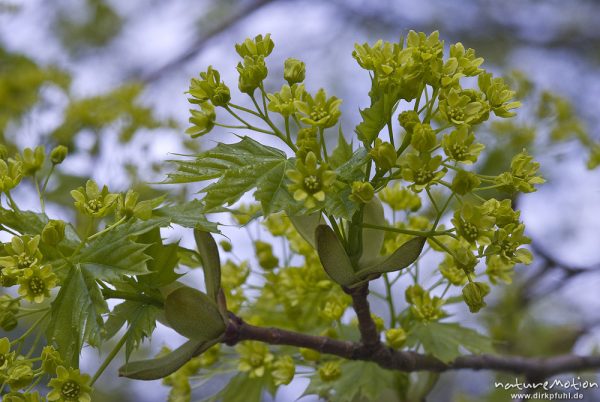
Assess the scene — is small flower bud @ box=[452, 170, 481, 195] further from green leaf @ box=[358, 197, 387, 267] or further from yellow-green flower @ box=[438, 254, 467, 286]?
yellow-green flower @ box=[438, 254, 467, 286]

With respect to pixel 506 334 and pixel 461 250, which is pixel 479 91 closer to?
pixel 461 250

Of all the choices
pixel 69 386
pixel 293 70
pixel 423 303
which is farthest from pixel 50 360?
pixel 423 303

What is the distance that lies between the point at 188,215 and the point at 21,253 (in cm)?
24

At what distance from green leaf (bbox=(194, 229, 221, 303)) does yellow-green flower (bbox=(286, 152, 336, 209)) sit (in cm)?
22

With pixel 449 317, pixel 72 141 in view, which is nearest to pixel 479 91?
pixel 449 317

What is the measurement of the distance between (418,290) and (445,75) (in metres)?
0.46

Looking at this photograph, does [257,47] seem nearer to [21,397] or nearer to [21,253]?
[21,253]

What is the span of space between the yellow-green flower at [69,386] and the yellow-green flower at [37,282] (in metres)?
0.11

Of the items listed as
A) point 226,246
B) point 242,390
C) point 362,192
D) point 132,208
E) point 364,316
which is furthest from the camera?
point 226,246

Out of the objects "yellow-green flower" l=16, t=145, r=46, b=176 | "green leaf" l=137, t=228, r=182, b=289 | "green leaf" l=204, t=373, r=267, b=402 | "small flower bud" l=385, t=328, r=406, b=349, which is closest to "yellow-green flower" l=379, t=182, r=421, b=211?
"small flower bud" l=385, t=328, r=406, b=349

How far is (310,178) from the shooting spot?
1.00m

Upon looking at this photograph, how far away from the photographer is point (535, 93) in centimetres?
260

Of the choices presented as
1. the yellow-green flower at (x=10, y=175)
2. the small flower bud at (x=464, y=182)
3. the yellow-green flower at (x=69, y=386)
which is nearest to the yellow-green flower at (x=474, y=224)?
the small flower bud at (x=464, y=182)

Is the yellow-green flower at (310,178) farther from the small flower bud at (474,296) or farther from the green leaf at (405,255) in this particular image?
the small flower bud at (474,296)
